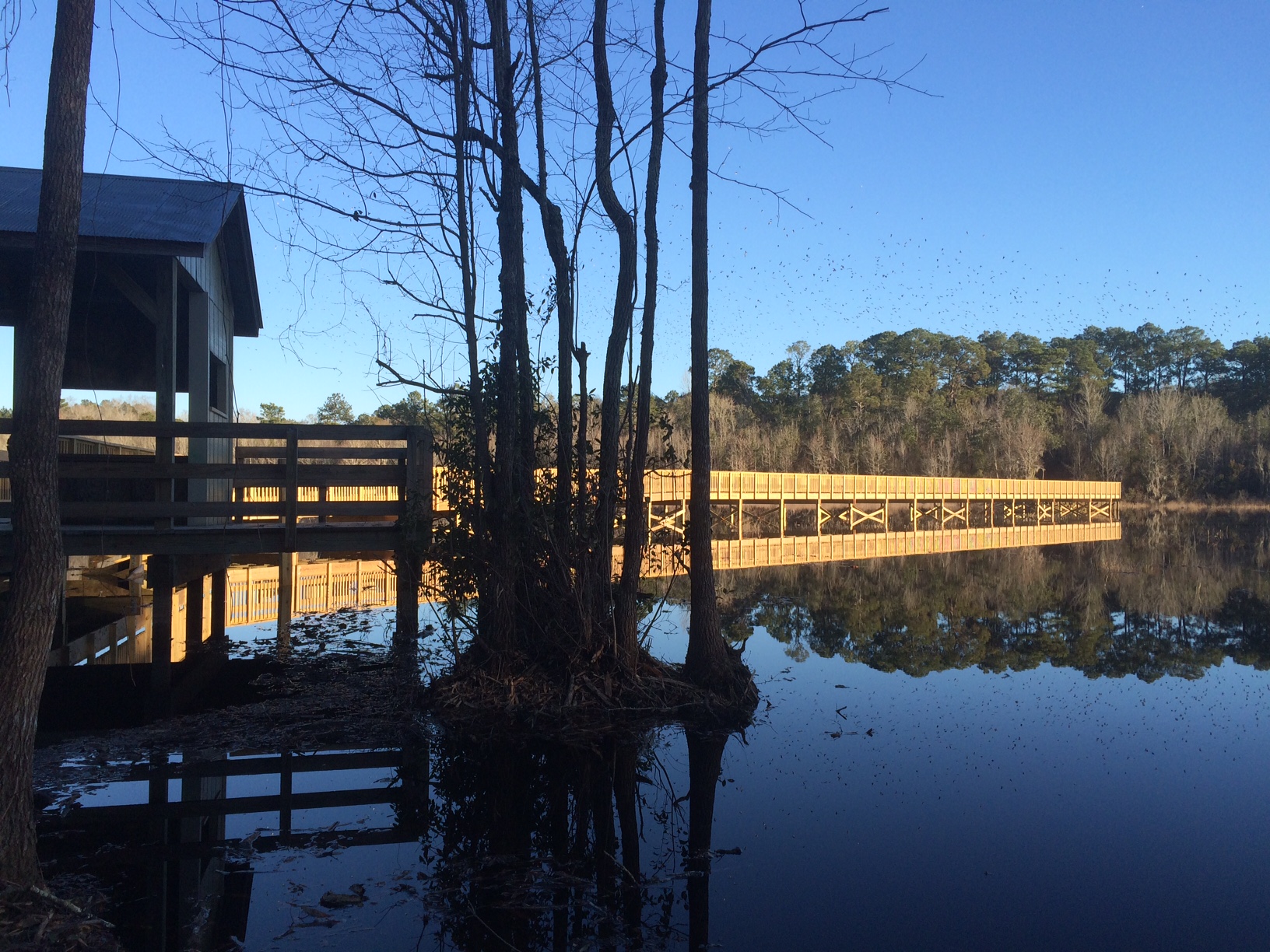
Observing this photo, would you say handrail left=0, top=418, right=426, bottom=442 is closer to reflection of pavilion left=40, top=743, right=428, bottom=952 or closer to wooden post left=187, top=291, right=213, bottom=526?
wooden post left=187, top=291, right=213, bottom=526

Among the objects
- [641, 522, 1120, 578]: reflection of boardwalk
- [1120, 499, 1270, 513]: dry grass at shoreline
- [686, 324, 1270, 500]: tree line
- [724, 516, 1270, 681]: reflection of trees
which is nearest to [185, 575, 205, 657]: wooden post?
[724, 516, 1270, 681]: reflection of trees

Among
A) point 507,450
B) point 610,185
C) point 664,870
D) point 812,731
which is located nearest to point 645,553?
point 507,450

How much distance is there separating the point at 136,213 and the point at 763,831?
27.0ft

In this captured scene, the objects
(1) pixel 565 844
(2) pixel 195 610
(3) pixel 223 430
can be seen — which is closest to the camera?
(1) pixel 565 844

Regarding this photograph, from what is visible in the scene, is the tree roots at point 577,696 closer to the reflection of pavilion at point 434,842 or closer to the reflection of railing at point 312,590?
the reflection of pavilion at point 434,842

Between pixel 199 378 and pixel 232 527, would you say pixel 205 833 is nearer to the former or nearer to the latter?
pixel 232 527

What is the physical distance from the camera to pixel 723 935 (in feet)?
11.7

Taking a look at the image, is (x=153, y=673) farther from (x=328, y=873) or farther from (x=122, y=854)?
(x=328, y=873)

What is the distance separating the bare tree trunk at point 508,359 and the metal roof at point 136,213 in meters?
2.09

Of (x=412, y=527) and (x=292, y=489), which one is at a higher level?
(x=292, y=489)

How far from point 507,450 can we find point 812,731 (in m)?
3.14

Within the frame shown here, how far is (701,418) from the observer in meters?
7.82

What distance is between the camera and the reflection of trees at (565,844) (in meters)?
3.63

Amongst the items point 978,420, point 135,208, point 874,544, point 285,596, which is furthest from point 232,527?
point 978,420
